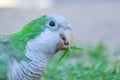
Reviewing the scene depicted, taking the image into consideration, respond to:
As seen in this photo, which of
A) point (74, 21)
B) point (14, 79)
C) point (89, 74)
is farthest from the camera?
point (74, 21)

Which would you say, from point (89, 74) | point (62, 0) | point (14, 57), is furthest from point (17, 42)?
point (62, 0)

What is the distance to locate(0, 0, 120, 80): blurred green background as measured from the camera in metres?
4.44

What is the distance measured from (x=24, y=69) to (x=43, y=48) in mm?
193

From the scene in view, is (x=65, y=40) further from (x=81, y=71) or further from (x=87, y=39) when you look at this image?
(x=87, y=39)

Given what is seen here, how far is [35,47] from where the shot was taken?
11.2ft

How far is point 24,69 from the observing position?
3.39 meters

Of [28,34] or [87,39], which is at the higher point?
[28,34]

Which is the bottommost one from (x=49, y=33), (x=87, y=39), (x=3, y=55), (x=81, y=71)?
(x=81, y=71)

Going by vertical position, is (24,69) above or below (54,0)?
below

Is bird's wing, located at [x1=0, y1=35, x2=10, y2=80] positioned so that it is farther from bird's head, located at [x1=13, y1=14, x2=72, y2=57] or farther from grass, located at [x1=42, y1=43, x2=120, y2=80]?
grass, located at [x1=42, y1=43, x2=120, y2=80]

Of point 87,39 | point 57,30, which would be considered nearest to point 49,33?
point 57,30

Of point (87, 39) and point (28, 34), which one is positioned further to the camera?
point (87, 39)

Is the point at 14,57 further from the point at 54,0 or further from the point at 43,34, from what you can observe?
the point at 54,0

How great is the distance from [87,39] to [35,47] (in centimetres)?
430
